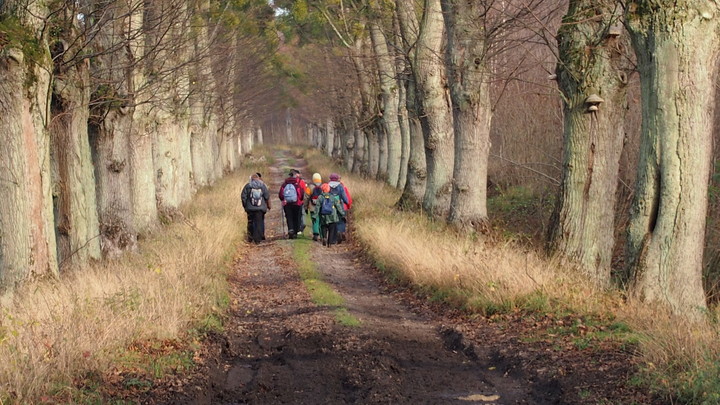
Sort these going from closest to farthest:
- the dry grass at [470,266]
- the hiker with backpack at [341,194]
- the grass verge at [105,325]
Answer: the grass verge at [105,325] < the dry grass at [470,266] < the hiker with backpack at [341,194]

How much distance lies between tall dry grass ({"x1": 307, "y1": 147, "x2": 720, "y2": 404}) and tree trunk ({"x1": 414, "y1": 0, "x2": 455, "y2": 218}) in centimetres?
121

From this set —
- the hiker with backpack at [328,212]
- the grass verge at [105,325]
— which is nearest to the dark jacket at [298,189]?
the hiker with backpack at [328,212]

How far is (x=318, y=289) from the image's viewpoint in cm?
1270

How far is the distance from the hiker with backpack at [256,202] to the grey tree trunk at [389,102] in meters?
8.35

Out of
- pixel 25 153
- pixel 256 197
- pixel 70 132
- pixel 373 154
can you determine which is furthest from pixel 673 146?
pixel 373 154

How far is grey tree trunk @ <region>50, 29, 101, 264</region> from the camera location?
1170 cm

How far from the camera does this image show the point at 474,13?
52.6 feet

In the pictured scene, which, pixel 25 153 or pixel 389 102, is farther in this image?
pixel 389 102

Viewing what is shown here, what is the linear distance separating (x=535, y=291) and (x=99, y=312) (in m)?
5.03

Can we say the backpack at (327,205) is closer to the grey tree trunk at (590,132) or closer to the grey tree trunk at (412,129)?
the grey tree trunk at (412,129)

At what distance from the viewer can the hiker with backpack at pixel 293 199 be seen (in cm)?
1973

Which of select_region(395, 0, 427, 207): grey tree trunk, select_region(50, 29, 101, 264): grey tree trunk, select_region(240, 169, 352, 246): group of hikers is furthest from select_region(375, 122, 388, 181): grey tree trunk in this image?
select_region(50, 29, 101, 264): grey tree trunk

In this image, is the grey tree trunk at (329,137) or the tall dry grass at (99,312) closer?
the tall dry grass at (99,312)

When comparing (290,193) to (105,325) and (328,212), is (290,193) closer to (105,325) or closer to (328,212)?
(328,212)
